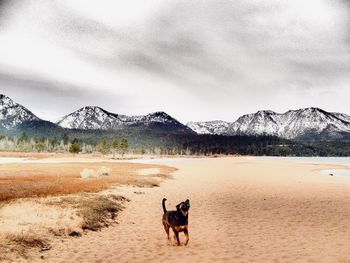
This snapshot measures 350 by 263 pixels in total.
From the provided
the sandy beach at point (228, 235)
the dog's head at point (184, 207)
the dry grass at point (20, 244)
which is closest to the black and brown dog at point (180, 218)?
the dog's head at point (184, 207)

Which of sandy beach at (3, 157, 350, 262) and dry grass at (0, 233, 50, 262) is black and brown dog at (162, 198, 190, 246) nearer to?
sandy beach at (3, 157, 350, 262)

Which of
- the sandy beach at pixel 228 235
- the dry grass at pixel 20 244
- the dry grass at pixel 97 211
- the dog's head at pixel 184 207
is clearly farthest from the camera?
the dry grass at pixel 97 211

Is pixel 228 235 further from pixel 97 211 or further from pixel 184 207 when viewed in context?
pixel 97 211

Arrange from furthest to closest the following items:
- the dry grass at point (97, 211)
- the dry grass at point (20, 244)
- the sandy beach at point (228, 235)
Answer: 1. the dry grass at point (97, 211)
2. the sandy beach at point (228, 235)
3. the dry grass at point (20, 244)

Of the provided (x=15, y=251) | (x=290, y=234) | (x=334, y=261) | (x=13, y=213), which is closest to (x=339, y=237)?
(x=290, y=234)

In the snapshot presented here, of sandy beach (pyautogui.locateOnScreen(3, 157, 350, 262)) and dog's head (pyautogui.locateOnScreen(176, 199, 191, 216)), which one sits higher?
dog's head (pyautogui.locateOnScreen(176, 199, 191, 216))

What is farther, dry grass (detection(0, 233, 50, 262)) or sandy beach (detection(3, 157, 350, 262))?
sandy beach (detection(3, 157, 350, 262))

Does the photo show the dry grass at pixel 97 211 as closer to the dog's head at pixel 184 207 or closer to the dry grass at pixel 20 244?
the dry grass at pixel 20 244

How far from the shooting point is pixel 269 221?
20.4 meters

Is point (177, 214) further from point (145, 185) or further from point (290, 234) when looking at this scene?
point (145, 185)

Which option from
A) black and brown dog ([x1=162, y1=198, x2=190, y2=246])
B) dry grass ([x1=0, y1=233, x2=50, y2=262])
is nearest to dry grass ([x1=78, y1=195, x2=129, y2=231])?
dry grass ([x1=0, y1=233, x2=50, y2=262])

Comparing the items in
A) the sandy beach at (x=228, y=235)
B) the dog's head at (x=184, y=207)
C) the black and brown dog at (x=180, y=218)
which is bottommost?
the sandy beach at (x=228, y=235)

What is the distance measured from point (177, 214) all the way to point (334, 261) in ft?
20.8

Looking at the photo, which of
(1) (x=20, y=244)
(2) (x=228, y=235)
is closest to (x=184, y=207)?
(2) (x=228, y=235)
